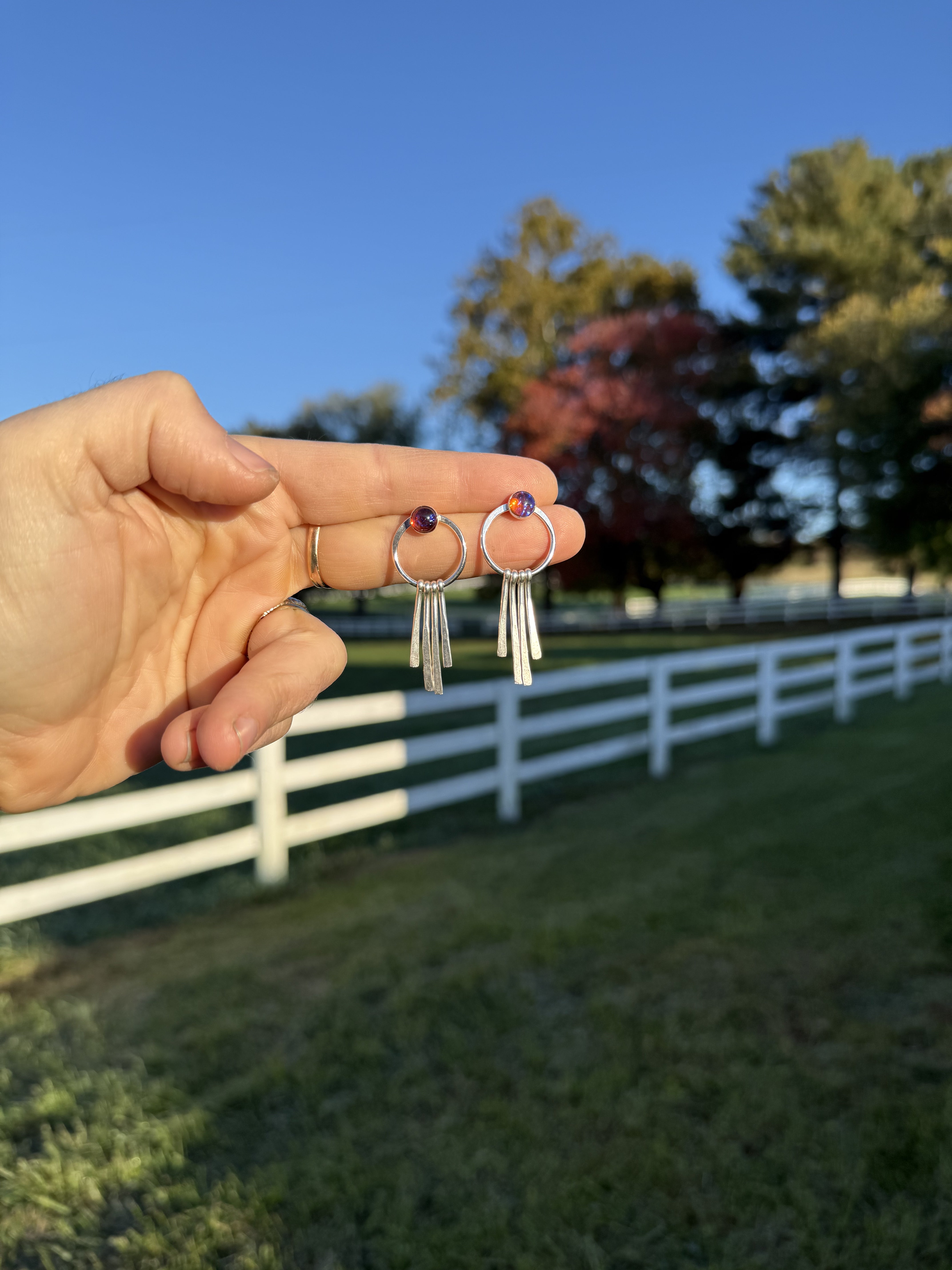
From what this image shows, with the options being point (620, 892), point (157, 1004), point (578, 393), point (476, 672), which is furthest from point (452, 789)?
point (578, 393)

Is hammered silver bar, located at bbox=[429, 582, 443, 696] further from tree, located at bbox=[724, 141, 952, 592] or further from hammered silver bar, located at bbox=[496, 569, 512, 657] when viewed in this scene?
tree, located at bbox=[724, 141, 952, 592]

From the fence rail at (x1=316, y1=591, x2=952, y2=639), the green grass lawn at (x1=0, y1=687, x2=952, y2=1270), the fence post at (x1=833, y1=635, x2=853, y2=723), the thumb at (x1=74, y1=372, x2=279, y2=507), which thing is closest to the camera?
the thumb at (x1=74, y1=372, x2=279, y2=507)

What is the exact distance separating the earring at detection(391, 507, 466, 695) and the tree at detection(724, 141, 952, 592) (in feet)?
71.3

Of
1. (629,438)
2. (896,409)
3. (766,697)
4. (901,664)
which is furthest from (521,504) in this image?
(896,409)

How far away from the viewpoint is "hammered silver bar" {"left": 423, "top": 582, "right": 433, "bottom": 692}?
4.79 ft

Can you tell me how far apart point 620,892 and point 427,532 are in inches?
118

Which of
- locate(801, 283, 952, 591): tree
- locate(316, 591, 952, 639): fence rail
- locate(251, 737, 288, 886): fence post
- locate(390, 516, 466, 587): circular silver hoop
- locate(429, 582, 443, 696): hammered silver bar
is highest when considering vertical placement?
locate(801, 283, 952, 591): tree

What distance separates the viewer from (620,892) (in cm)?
398

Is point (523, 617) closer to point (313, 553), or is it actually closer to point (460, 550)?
point (460, 550)

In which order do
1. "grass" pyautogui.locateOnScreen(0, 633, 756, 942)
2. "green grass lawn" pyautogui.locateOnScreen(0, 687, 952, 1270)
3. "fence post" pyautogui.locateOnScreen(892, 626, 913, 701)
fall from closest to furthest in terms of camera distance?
"green grass lawn" pyautogui.locateOnScreen(0, 687, 952, 1270), "grass" pyautogui.locateOnScreen(0, 633, 756, 942), "fence post" pyautogui.locateOnScreen(892, 626, 913, 701)

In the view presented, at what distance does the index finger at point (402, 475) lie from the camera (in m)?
1.43

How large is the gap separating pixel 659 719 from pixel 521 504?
561cm

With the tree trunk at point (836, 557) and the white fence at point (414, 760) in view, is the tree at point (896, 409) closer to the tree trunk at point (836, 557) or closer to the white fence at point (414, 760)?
the tree trunk at point (836, 557)

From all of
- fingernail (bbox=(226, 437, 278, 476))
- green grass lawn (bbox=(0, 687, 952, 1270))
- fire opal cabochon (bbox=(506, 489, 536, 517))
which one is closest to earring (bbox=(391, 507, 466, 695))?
fire opal cabochon (bbox=(506, 489, 536, 517))
